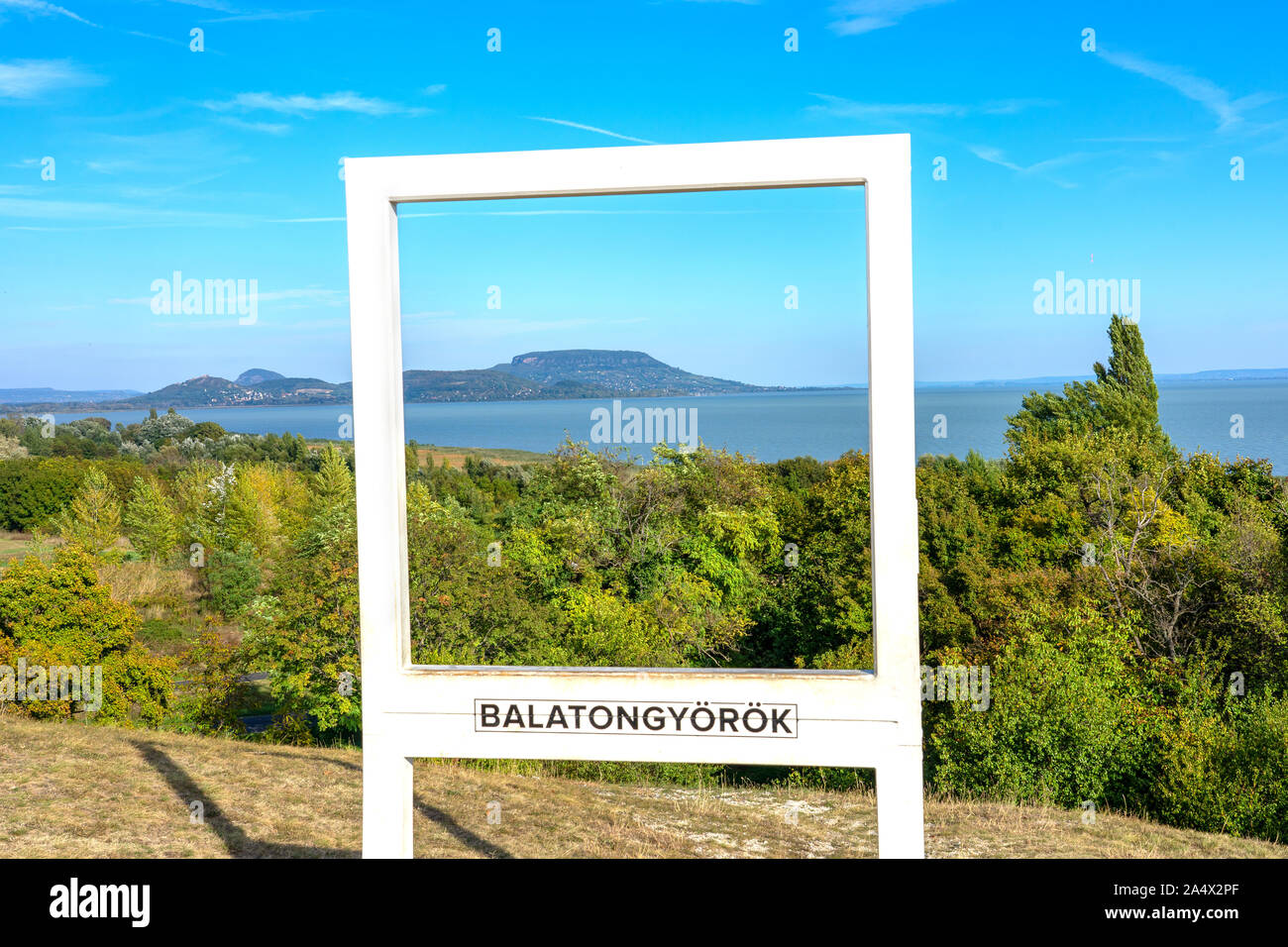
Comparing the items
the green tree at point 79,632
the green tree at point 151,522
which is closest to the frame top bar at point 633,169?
the green tree at point 79,632

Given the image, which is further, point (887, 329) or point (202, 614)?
point (202, 614)

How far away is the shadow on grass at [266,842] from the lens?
8.30 metres

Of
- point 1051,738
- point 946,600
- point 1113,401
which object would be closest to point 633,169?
point 1051,738

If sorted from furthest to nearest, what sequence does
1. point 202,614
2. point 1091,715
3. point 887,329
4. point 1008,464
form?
1. point 202,614
2. point 1008,464
3. point 1091,715
4. point 887,329

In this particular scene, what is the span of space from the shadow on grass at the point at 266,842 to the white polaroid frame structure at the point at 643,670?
14.2 feet

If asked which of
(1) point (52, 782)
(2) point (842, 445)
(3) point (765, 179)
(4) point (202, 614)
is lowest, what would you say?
(4) point (202, 614)

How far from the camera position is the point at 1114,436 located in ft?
146

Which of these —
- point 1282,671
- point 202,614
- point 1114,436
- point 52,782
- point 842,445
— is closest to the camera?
point 842,445

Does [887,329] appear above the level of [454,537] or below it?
above

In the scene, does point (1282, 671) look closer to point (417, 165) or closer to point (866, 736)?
point (866, 736)

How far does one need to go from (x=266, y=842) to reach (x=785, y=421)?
8044 millimetres

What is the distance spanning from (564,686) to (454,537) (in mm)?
27363

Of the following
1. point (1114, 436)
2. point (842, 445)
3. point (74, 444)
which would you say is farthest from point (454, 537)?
point (74, 444)

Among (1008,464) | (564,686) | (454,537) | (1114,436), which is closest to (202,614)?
(454,537)
